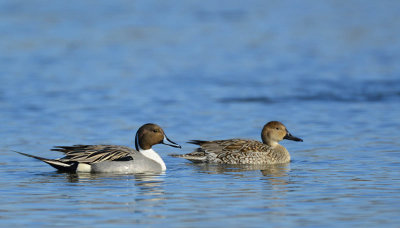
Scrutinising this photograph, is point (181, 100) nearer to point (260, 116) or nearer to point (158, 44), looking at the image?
point (260, 116)

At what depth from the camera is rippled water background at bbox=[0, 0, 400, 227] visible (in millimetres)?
8430

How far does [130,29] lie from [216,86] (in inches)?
396

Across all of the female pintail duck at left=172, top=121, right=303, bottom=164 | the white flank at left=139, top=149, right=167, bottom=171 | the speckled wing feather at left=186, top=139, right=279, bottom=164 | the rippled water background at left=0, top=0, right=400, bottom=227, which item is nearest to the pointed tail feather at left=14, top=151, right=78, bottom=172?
the rippled water background at left=0, top=0, right=400, bottom=227

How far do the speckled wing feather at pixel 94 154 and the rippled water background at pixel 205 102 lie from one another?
356mm

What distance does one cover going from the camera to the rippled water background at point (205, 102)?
27.7 ft

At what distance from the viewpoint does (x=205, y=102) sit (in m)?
17.6

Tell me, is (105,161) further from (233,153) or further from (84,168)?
(233,153)

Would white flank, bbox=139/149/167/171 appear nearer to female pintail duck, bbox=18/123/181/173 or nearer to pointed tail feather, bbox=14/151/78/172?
female pintail duck, bbox=18/123/181/173

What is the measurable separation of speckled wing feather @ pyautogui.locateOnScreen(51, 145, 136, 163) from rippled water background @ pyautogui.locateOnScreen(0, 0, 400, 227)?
356 millimetres

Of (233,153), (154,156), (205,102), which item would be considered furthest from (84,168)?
(205,102)

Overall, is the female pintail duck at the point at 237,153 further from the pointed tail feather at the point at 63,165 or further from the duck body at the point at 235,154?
the pointed tail feather at the point at 63,165

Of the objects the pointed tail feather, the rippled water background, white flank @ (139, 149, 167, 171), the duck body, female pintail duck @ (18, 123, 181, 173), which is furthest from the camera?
the duck body

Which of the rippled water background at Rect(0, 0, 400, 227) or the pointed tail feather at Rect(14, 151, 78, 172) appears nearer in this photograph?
the rippled water background at Rect(0, 0, 400, 227)

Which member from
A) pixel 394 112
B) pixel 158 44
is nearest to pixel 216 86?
pixel 394 112
